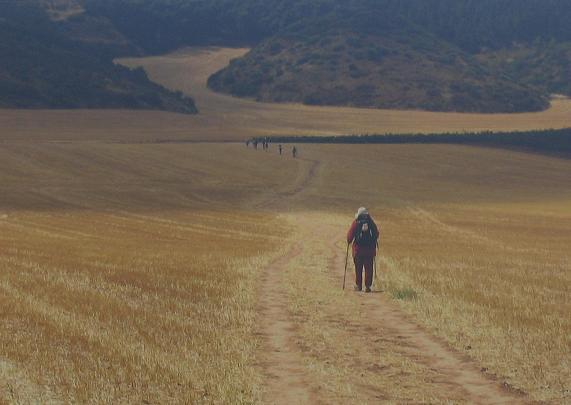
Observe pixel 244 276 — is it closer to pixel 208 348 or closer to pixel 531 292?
pixel 531 292

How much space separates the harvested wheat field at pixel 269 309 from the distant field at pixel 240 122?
60.5 metres

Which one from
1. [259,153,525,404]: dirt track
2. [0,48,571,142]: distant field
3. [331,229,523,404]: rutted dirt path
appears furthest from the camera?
[0,48,571,142]: distant field

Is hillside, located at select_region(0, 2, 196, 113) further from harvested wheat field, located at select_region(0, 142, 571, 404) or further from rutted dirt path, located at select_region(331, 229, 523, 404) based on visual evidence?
rutted dirt path, located at select_region(331, 229, 523, 404)

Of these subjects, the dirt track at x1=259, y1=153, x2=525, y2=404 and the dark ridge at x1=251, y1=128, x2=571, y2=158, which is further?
the dark ridge at x1=251, y1=128, x2=571, y2=158

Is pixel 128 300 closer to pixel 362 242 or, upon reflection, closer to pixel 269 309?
pixel 269 309

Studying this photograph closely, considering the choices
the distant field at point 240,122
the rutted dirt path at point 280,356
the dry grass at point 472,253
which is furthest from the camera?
the distant field at point 240,122

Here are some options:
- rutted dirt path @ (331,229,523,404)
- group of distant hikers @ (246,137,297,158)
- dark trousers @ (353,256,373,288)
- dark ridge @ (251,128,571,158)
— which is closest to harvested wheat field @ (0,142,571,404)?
rutted dirt path @ (331,229,523,404)

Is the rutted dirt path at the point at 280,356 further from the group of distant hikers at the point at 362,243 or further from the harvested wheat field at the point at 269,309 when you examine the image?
the group of distant hikers at the point at 362,243

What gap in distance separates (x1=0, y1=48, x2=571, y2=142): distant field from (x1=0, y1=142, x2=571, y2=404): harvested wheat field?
6047 centimetres

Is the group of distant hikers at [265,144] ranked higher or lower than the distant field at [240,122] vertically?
lower

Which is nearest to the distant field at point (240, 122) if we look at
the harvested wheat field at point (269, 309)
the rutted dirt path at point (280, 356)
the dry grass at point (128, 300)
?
the dry grass at point (128, 300)

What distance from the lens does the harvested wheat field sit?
38.3ft

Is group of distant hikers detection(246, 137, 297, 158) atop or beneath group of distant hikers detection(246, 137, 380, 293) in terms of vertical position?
beneath

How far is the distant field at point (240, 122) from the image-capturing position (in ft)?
367
